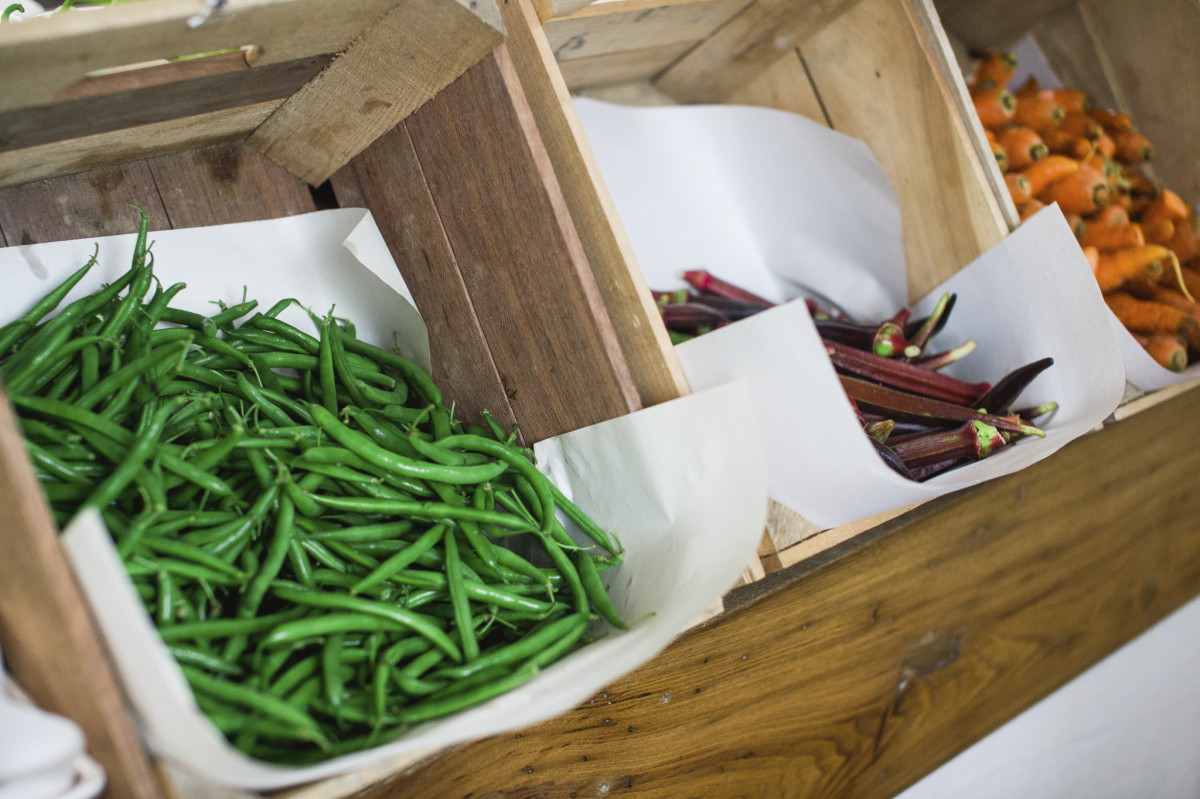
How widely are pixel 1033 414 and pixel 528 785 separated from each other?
1.44m

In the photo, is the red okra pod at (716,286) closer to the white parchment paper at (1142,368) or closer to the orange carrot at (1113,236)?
the white parchment paper at (1142,368)

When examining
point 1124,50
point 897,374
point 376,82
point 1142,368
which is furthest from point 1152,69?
point 376,82

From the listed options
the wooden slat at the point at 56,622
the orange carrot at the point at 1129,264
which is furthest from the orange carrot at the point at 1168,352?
the wooden slat at the point at 56,622

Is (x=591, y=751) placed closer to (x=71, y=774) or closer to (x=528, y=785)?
(x=528, y=785)

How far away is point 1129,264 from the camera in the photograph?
2336 mm

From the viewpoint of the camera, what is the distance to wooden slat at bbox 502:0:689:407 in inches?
51.1

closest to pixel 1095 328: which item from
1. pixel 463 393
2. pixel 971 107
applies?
pixel 971 107

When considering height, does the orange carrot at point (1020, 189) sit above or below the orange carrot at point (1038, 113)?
below

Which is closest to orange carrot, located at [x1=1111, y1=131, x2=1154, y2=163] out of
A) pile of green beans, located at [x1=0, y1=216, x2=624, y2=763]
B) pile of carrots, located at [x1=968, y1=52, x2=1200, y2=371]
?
pile of carrots, located at [x1=968, y1=52, x2=1200, y2=371]

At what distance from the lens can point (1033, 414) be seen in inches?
72.5

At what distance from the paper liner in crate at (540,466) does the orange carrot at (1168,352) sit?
1712mm

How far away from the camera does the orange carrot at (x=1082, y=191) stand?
7.77ft

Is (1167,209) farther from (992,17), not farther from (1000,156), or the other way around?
(992,17)

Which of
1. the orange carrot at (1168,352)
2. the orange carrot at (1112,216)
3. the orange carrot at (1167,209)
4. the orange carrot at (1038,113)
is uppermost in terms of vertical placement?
the orange carrot at (1038,113)
